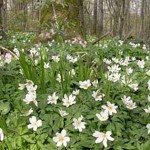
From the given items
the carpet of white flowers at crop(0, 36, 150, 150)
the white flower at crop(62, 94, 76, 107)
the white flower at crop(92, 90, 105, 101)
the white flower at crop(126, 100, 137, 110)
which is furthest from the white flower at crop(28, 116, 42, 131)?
the white flower at crop(126, 100, 137, 110)

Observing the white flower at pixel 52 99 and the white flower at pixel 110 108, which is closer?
the white flower at pixel 110 108

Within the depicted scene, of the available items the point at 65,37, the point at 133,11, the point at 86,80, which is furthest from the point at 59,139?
the point at 133,11

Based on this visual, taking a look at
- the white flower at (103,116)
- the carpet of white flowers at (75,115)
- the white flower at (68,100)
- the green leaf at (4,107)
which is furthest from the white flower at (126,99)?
the green leaf at (4,107)

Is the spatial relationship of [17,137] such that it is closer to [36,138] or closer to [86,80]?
[36,138]

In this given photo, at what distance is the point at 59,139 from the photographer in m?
1.89

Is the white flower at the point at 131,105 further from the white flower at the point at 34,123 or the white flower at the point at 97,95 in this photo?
the white flower at the point at 34,123

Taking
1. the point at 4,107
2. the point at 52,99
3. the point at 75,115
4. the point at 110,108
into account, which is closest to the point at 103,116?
the point at 110,108

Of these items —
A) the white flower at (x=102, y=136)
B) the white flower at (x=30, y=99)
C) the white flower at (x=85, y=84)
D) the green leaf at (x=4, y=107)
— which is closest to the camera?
the white flower at (x=102, y=136)

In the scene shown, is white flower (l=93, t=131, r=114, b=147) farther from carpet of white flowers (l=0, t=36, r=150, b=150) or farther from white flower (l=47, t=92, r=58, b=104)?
white flower (l=47, t=92, r=58, b=104)

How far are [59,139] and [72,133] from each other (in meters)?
0.19

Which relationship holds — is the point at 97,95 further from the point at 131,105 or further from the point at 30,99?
the point at 30,99

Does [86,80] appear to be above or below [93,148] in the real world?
above

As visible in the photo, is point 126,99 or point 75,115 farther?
point 126,99

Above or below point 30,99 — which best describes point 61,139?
below
